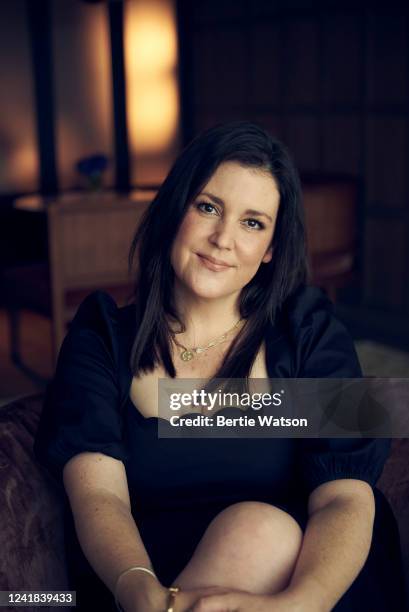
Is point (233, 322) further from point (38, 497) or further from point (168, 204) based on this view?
point (38, 497)

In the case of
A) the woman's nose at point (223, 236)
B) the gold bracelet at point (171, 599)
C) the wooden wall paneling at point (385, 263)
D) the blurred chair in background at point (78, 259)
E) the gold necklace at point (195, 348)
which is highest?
the woman's nose at point (223, 236)

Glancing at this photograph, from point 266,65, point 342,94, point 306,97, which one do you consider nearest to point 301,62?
point 306,97

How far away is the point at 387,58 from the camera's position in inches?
206

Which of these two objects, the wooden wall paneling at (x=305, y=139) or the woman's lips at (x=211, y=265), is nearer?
the woman's lips at (x=211, y=265)

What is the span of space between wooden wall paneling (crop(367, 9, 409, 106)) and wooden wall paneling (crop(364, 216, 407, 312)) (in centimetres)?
78

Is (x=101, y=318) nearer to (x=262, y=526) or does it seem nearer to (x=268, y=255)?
(x=268, y=255)

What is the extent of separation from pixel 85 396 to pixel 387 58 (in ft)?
14.5

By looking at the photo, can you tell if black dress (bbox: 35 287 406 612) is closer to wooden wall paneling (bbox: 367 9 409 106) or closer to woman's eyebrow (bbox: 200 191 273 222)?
woman's eyebrow (bbox: 200 191 273 222)

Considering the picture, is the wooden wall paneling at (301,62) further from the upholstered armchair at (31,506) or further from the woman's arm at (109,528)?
the woman's arm at (109,528)

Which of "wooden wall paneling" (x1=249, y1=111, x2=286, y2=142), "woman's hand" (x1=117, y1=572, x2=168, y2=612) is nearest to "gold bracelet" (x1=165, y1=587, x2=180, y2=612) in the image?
"woman's hand" (x1=117, y1=572, x2=168, y2=612)

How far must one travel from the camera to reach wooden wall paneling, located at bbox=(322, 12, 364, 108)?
5.45 meters

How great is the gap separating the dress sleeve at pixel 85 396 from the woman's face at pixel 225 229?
18 centimetres

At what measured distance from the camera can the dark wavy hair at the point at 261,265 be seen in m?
1.44

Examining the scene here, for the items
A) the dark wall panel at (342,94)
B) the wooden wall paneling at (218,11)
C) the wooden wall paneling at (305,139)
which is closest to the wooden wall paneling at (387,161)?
the dark wall panel at (342,94)
